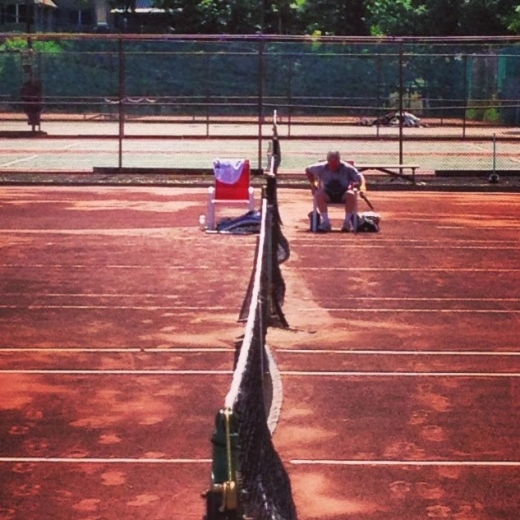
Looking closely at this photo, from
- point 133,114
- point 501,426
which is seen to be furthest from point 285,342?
point 133,114

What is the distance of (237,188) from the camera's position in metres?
19.5

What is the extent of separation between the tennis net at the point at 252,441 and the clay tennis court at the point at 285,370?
0.96 ft

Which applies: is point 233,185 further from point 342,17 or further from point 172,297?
point 342,17

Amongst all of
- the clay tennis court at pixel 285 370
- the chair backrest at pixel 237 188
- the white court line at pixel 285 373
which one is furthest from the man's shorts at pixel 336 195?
the white court line at pixel 285 373

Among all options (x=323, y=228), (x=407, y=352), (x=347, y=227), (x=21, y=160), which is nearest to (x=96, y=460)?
(x=407, y=352)

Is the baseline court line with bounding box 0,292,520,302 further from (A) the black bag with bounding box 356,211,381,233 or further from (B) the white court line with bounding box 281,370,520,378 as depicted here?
(A) the black bag with bounding box 356,211,381,233

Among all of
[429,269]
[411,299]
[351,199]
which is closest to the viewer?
[411,299]

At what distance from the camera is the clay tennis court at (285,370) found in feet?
24.2

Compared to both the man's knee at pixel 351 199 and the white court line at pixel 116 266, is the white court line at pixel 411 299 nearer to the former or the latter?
the white court line at pixel 116 266

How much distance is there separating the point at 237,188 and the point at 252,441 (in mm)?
13618

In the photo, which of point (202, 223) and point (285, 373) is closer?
point (285, 373)

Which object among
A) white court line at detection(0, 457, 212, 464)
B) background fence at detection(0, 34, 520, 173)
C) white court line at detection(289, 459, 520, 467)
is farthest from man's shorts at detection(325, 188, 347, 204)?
background fence at detection(0, 34, 520, 173)

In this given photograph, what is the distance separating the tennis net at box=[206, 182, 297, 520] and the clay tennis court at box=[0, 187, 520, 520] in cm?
29

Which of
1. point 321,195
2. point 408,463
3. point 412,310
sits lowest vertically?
point 408,463
